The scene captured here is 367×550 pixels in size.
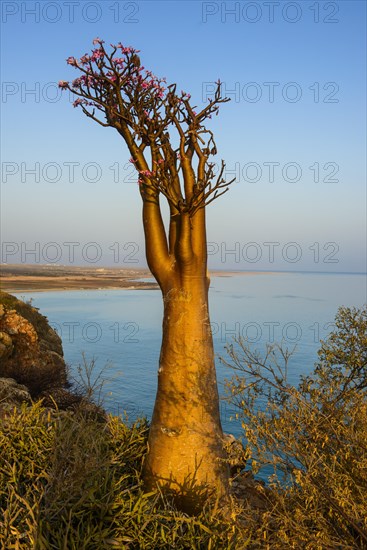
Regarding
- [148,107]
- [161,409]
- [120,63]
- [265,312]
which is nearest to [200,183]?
[148,107]

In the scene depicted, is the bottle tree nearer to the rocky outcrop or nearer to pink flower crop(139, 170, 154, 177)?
pink flower crop(139, 170, 154, 177)

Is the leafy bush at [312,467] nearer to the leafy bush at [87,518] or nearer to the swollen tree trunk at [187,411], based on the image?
the swollen tree trunk at [187,411]

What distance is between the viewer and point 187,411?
25.3 feet

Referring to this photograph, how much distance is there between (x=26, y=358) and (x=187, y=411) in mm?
12423

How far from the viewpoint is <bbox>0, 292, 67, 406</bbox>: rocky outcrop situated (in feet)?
55.7

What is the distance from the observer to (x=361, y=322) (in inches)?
415

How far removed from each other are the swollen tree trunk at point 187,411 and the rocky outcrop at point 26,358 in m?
8.95

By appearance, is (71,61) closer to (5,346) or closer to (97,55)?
(97,55)

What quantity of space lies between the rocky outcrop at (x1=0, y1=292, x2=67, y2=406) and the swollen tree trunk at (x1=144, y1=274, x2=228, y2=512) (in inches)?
352

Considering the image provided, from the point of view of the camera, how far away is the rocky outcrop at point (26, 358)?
17.0 meters

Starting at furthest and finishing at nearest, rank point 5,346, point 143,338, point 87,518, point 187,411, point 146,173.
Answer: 1. point 143,338
2. point 5,346
3. point 146,173
4. point 187,411
5. point 87,518

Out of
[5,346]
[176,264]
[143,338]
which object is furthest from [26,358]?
[143,338]

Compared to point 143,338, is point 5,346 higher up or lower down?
higher up

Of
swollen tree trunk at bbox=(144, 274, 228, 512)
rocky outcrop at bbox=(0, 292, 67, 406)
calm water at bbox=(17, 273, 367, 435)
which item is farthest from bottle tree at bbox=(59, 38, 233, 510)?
rocky outcrop at bbox=(0, 292, 67, 406)
